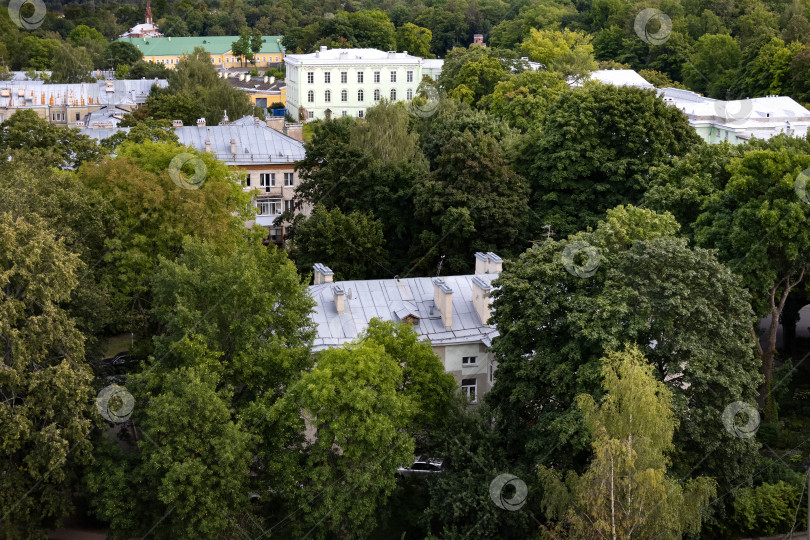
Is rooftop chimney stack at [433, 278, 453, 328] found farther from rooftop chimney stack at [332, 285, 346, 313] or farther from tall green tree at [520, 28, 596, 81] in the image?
tall green tree at [520, 28, 596, 81]

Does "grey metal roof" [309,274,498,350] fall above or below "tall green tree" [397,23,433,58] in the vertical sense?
above

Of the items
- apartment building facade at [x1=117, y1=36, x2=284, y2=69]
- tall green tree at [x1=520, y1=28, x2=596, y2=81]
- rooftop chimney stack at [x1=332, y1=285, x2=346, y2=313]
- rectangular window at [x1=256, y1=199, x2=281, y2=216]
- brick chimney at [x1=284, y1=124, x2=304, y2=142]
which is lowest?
apartment building facade at [x1=117, y1=36, x2=284, y2=69]

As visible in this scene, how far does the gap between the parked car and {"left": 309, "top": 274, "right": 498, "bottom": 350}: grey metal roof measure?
4135 millimetres

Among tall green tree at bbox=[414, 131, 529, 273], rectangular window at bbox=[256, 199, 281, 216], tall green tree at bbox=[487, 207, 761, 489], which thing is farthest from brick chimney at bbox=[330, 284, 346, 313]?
rectangular window at bbox=[256, 199, 281, 216]

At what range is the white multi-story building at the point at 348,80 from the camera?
88.2 meters

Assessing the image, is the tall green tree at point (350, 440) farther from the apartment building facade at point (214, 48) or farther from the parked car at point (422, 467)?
the apartment building facade at point (214, 48)

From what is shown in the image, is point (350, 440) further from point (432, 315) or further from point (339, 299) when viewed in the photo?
point (432, 315)

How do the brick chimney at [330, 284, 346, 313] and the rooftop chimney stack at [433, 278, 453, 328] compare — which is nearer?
the rooftop chimney stack at [433, 278, 453, 328]

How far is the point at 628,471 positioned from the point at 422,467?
10826 mm

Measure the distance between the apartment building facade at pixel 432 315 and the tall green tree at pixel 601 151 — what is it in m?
8.65

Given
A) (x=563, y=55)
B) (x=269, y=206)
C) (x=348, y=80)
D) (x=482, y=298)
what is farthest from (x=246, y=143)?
(x=348, y=80)

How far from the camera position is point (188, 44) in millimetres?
137625

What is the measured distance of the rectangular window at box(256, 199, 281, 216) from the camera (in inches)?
2047

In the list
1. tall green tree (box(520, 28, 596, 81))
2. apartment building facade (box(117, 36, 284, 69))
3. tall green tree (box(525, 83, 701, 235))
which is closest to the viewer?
tall green tree (box(525, 83, 701, 235))
